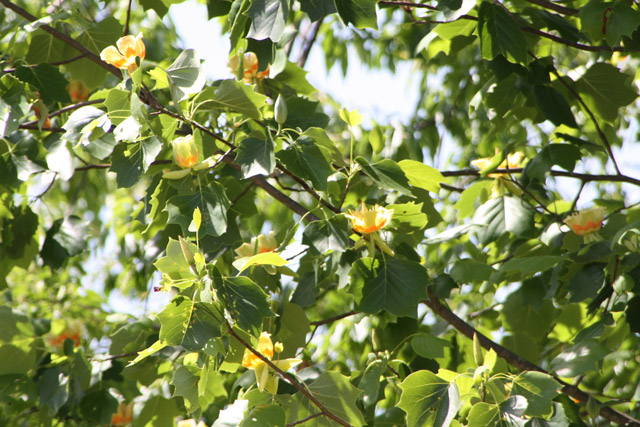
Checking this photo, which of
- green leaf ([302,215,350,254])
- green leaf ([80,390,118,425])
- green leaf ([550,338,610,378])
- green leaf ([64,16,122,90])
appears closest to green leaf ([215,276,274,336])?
green leaf ([302,215,350,254])

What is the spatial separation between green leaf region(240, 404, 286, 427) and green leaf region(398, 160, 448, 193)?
0.76 m

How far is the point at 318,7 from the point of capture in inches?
62.1

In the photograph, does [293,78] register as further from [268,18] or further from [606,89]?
[606,89]

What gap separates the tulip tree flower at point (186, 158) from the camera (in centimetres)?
165

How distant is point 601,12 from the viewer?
6.47ft

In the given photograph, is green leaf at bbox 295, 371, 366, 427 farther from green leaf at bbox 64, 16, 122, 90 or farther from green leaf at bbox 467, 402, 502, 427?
green leaf at bbox 64, 16, 122, 90

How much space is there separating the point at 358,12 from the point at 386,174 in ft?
1.34

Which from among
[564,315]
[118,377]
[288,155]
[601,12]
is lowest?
[118,377]

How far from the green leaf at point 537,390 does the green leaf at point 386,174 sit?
0.53 meters

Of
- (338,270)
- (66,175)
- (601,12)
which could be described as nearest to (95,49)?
(66,175)

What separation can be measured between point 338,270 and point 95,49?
1.31 m

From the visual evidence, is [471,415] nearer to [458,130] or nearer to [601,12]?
[601,12]

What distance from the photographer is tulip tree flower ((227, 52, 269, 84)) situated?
2.16 m

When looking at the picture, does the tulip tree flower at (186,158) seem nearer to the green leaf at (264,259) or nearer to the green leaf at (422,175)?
the green leaf at (264,259)
